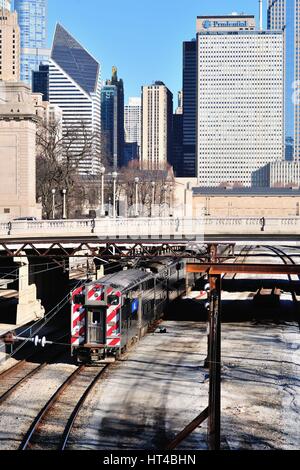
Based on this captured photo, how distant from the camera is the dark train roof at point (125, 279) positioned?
2916 centimetres

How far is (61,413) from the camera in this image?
72.7 feet

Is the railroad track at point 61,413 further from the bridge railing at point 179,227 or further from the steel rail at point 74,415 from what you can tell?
the bridge railing at point 179,227

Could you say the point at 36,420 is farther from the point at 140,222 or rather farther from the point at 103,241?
the point at 140,222

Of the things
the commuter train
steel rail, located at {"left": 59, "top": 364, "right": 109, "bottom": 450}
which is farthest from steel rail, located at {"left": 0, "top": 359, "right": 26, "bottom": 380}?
steel rail, located at {"left": 59, "top": 364, "right": 109, "bottom": 450}

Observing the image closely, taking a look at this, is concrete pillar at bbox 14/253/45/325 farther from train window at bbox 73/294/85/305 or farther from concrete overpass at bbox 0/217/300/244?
train window at bbox 73/294/85/305

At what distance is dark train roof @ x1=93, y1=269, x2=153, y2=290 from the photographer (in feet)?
95.7

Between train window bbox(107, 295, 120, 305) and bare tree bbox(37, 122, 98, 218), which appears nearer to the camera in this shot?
train window bbox(107, 295, 120, 305)

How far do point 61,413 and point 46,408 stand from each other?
52 centimetres

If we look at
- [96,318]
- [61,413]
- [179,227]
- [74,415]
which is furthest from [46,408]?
[179,227]

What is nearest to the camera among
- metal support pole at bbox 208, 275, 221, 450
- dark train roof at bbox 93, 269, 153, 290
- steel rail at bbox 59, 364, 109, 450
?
metal support pole at bbox 208, 275, 221, 450

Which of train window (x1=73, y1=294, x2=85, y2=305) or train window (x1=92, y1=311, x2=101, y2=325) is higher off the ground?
train window (x1=73, y1=294, x2=85, y2=305)

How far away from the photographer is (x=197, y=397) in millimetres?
24000
